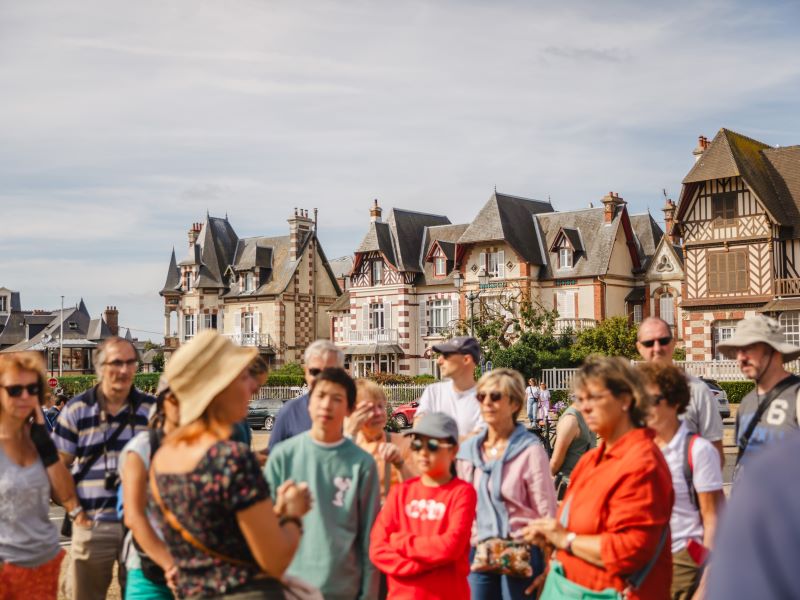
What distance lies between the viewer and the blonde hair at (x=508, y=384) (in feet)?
16.9

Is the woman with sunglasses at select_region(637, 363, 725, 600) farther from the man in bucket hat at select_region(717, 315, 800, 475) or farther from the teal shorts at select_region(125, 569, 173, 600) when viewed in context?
the teal shorts at select_region(125, 569, 173, 600)

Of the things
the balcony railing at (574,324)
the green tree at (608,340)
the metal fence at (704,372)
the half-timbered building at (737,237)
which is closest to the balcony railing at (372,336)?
the balcony railing at (574,324)

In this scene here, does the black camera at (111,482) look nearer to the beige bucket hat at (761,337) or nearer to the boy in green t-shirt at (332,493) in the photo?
the boy in green t-shirt at (332,493)

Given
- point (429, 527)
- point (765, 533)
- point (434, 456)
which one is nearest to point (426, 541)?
point (429, 527)

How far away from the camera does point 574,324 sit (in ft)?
141

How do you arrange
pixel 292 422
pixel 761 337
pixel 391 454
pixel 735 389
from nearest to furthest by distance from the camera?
pixel 391 454 < pixel 761 337 < pixel 292 422 < pixel 735 389

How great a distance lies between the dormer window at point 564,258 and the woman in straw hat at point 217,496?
140 ft

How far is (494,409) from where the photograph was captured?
5.11m

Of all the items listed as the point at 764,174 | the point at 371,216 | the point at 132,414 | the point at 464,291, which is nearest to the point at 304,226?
the point at 371,216

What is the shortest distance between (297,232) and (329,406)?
51.0 meters

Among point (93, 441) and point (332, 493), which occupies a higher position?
point (93, 441)

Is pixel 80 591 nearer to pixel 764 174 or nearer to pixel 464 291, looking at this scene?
pixel 764 174

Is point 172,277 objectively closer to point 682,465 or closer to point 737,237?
point 737,237

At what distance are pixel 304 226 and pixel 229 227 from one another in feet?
20.3
